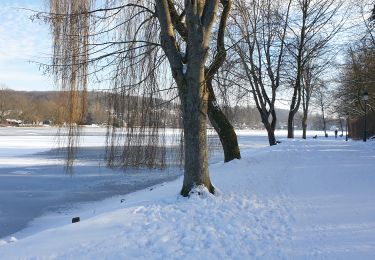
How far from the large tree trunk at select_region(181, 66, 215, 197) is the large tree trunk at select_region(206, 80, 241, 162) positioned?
4263 mm

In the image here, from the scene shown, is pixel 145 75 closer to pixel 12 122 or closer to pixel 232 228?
pixel 232 228

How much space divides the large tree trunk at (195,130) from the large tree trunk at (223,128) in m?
4.26

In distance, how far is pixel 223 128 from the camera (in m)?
12.7

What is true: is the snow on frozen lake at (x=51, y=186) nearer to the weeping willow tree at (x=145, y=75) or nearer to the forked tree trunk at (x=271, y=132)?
the weeping willow tree at (x=145, y=75)

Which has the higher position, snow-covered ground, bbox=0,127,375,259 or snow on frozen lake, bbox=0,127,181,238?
snow-covered ground, bbox=0,127,375,259

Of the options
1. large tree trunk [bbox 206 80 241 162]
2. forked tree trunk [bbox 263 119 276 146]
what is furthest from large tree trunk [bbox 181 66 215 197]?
forked tree trunk [bbox 263 119 276 146]

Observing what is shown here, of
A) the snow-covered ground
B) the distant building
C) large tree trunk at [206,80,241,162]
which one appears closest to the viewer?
the snow-covered ground

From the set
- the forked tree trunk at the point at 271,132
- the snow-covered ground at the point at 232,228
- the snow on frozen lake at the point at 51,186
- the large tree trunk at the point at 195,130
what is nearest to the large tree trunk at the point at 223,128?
the snow on frozen lake at the point at 51,186

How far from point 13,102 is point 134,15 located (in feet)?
331

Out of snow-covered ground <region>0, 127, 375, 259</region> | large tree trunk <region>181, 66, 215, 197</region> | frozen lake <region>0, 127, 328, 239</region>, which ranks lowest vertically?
frozen lake <region>0, 127, 328, 239</region>

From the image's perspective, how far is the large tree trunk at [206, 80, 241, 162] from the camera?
1225 centimetres

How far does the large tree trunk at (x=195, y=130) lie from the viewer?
7.30m

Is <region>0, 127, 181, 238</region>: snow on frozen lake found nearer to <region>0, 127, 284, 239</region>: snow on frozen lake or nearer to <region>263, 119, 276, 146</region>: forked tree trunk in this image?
<region>0, 127, 284, 239</region>: snow on frozen lake

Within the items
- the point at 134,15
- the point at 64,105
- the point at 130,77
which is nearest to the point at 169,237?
the point at 64,105
